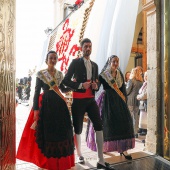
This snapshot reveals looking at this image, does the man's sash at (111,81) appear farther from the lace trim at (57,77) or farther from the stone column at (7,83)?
the stone column at (7,83)

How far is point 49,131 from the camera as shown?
2.66 meters

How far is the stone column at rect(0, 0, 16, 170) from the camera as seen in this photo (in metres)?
1.25

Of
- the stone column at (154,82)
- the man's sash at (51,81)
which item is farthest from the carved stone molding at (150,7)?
the man's sash at (51,81)

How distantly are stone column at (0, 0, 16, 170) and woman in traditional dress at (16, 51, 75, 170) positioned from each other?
4.01 feet

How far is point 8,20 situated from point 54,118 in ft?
5.21

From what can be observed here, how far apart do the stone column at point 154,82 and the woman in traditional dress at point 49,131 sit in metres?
1.70

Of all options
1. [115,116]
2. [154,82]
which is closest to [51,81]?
[115,116]

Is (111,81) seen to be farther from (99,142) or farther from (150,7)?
(150,7)

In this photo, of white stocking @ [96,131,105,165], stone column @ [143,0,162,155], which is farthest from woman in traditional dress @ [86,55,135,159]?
stone column @ [143,0,162,155]

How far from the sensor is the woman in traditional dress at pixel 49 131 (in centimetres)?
266

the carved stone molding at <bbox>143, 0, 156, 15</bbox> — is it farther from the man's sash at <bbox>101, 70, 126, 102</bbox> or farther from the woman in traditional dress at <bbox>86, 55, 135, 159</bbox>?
the man's sash at <bbox>101, 70, 126, 102</bbox>

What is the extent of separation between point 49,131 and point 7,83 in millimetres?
1450

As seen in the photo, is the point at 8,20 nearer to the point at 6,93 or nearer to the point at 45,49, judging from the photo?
the point at 6,93

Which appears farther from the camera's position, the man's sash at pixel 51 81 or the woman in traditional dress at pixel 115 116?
the woman in traditional dress at pixel 115 116
